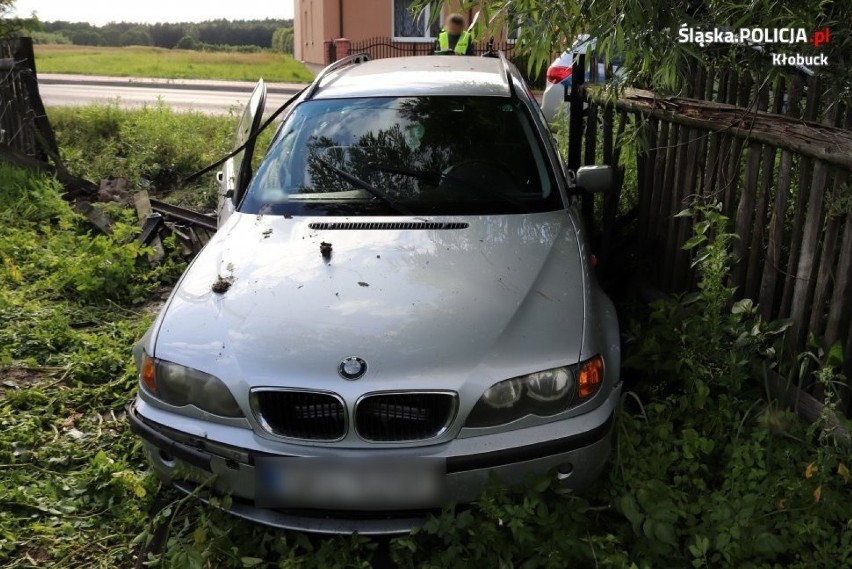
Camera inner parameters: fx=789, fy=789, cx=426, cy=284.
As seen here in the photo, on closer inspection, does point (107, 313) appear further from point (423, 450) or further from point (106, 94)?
point (106, 94)

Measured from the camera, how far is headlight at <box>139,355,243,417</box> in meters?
2.73

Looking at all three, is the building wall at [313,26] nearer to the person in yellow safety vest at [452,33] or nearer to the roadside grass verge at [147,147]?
the roadside grass verge at [147,147]

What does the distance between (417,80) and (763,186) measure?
1.94 m

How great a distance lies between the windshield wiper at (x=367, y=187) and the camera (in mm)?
3643

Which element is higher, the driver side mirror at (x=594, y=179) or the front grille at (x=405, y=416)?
the driver side mirror at (x=594, y=179)

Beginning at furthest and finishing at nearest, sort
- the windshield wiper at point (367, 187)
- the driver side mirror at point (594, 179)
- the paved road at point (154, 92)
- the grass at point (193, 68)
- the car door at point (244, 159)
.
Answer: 1. the grass at point (193, 68)
2. the paved road at point (154, 92)
3. the car door at point (244, 159)
4. the driver side mirror at point (594, 179)
5. the windshield wiper at point (367, 187)

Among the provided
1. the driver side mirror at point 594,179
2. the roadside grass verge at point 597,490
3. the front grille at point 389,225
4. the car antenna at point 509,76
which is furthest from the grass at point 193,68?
the front grille at point 389,225

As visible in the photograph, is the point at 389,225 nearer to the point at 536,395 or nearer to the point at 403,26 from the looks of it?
the point at 536,395

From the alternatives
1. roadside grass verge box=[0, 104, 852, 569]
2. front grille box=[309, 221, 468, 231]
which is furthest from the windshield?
roadside grass verge box=[0, 104, 852, 569]

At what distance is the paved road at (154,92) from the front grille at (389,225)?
42.9 feet

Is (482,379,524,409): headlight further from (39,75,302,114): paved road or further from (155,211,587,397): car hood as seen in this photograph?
(39,75,302,114): paved road

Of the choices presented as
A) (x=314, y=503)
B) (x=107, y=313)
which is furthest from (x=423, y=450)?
(x=107, y=313)

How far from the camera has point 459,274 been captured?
3100 millimetres

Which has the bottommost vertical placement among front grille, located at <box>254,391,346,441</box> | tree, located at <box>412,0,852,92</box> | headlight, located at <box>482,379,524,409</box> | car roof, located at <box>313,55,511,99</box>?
front grille, located at <box>254,391,346,441</box>
